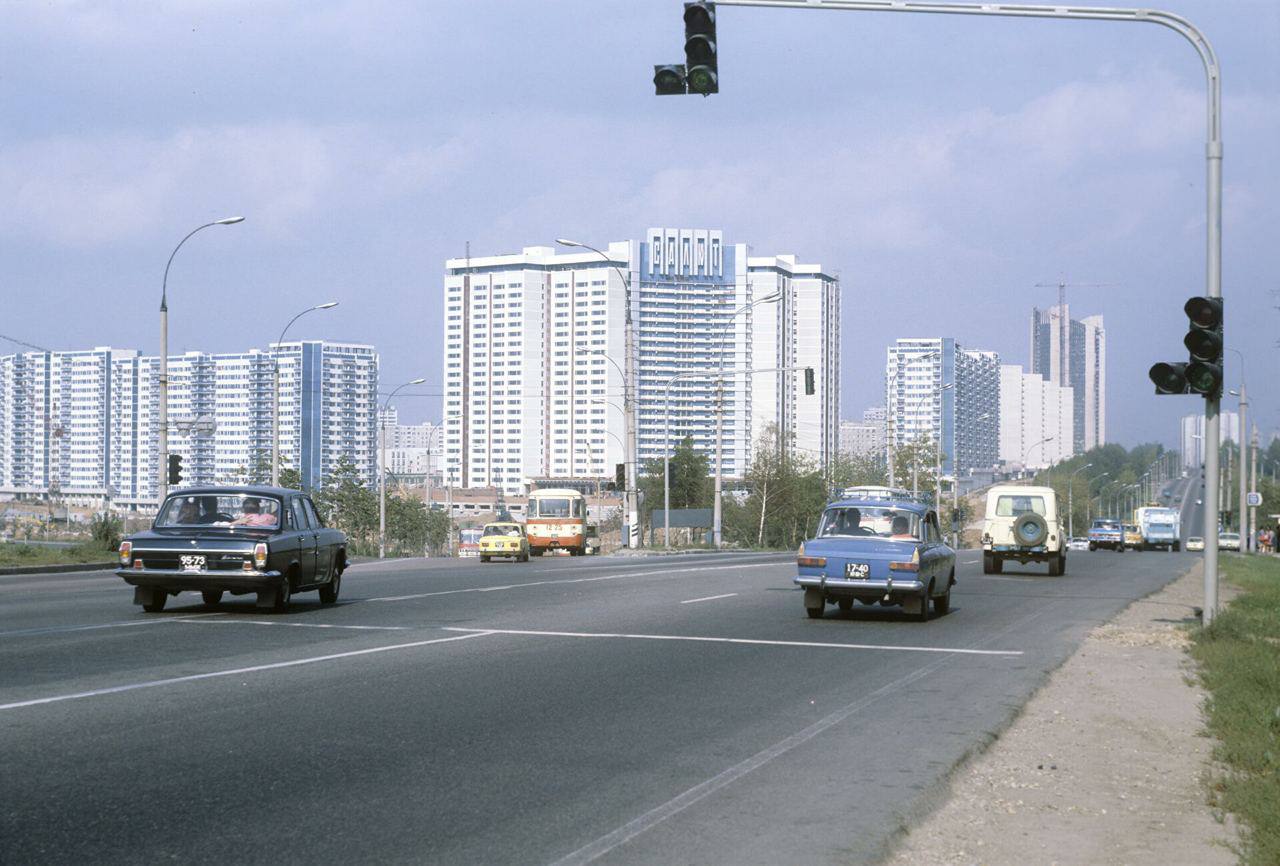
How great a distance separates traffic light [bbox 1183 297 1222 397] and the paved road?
140 inches

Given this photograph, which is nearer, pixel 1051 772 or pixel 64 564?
pixel 1051 772

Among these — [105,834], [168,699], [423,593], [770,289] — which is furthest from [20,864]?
[770,289]

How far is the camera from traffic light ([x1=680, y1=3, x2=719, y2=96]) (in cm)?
1510

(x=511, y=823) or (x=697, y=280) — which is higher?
(x=697, y=280)

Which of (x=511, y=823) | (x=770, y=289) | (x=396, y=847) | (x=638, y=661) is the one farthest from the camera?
(x=770, y=289)

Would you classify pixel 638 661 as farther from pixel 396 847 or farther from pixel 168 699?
pixel 396 847

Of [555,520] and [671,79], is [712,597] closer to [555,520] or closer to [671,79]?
[671,79]

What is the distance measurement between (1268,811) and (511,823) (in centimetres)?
373

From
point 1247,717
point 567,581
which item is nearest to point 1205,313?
point 1247,717

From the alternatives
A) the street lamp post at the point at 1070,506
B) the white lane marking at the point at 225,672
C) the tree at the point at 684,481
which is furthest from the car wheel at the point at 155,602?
the tree at the point at 684,481

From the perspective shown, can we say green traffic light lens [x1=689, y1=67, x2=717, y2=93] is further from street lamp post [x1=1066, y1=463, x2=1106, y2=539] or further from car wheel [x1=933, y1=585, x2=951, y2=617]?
street lamp post [x1=1066, y1=463, x2=1106, y2=539]

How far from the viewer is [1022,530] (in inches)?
1387

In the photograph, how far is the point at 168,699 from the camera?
10125 millimetres

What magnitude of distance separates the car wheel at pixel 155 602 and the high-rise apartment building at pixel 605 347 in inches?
5520
